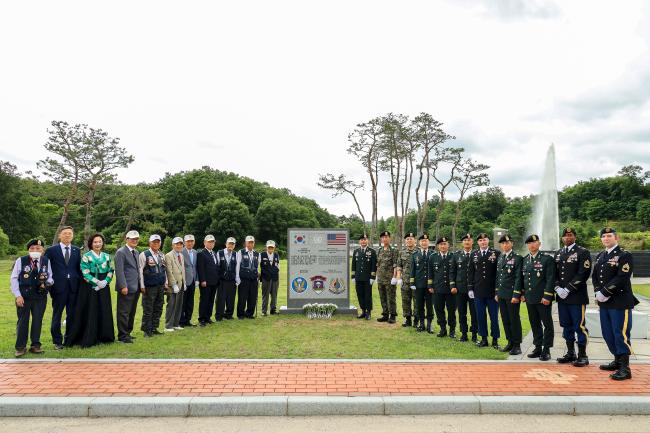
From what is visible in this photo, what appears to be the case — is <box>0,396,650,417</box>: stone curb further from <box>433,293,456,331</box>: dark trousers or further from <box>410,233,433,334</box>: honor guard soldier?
<box>410,233,433,334</box>: honor guard soldier

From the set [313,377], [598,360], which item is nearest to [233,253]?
[313,377]

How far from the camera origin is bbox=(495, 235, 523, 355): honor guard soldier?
7.01 meters

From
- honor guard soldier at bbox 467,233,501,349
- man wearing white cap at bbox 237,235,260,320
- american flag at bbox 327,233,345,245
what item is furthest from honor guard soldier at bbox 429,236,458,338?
man wearing white cap at bbox 237,235,260,320

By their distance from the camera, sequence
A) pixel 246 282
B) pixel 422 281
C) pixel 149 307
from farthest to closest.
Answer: pixel 246 282 → pixel 422 281 → pixel 149 307

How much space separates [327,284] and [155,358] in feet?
19.1

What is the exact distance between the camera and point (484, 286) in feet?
25.0

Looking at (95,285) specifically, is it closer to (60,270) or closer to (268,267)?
(60,270)

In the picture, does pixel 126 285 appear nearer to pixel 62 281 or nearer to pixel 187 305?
pixel 62 281

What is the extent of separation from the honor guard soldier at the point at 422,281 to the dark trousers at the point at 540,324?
2174 mm

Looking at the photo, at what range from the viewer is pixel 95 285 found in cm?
725

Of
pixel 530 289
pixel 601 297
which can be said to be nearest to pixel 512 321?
pixel 530 289

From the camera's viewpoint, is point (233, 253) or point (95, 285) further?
point (233, 253)

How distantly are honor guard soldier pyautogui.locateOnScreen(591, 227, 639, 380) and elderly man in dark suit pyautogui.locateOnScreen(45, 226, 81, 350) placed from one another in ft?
25.4

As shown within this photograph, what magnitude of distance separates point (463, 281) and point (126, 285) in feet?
19.5
